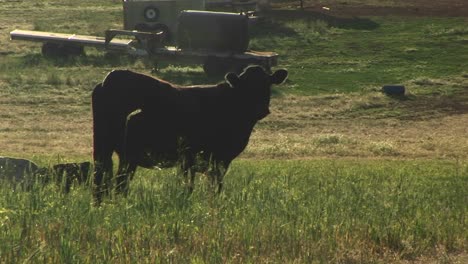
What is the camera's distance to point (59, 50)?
3631 centimetres

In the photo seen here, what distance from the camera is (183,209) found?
683 centimetres

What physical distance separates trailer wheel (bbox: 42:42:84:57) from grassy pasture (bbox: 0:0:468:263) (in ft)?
2.08

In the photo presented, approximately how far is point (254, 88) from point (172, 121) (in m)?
1.28

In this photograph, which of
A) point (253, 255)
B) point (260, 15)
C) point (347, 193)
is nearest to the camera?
point (253, 255)

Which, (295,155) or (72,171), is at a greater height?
(72,171)

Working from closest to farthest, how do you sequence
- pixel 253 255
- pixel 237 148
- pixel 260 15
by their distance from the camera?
1. pixel 253 255
2. pixel 237 148
3. pixel 260 15

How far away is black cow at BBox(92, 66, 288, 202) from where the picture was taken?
934 centimetres

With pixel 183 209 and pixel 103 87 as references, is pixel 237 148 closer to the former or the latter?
pixel 103 87

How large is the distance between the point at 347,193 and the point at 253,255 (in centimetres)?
269

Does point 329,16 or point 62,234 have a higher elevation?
point 62,234

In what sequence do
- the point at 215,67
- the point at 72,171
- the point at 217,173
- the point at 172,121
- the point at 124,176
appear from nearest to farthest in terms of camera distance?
the point at 217,173, the point at 124,176, the point at 72,171, the point at 172,121, the point at 215,67

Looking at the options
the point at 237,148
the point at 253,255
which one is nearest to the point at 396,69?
the point at 237,148

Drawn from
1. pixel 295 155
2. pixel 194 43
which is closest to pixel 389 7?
pixel 194 43

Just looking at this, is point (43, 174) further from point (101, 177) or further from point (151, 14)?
point (151, 14)
